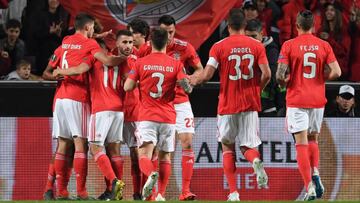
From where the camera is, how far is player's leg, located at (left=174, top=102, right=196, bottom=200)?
17094 millimetres

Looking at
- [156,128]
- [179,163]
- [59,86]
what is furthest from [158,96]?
[179,163]

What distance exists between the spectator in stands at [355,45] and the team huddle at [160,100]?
353 centimetres

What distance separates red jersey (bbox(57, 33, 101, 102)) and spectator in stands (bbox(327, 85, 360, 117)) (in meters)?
3.86

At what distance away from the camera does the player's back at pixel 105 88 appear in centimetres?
1659

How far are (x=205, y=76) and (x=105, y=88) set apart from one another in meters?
1.26

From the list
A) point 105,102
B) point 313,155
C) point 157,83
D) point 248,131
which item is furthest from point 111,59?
point 313,155

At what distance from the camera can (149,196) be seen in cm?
1594

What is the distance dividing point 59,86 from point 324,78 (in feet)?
10.7

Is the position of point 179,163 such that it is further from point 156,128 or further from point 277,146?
point 156,128

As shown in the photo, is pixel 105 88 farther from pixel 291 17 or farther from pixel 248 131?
pixel 291 17

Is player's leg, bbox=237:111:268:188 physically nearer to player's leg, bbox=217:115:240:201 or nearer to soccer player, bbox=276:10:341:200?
player's leg, bbox=217:115:240:201

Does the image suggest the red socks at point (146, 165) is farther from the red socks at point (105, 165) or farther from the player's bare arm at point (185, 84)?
the player's bare arm at point (185, 84)

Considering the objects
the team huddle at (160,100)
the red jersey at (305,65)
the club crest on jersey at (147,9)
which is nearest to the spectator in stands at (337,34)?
the club crest on jersey at (147,9)

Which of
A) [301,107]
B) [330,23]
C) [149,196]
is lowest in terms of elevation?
[149,196]
